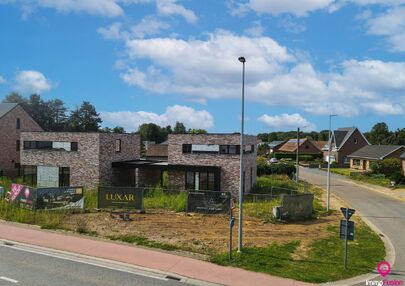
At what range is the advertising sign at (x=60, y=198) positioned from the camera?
24047 millimetres

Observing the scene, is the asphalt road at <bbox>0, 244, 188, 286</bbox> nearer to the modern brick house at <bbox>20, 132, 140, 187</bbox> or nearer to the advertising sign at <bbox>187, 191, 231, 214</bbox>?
the advertising sign at <bbox>187, 191, 231, 214</bbox>

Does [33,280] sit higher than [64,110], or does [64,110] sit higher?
[64,110]

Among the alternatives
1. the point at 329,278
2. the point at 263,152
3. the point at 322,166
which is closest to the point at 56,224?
the point at 329,278

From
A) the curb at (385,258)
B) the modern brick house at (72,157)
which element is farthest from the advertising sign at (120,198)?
the curb at (385,258)

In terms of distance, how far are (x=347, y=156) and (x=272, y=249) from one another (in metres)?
61.6

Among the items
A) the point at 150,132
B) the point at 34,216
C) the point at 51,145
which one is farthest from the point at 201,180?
the point at 150,132

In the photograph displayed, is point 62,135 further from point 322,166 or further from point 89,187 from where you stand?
point 322,166

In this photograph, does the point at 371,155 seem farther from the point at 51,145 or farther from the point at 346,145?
the point at 51,145

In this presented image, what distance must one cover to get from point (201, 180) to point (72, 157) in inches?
472

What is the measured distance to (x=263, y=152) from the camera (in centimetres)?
11625

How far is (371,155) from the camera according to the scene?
64562 millimetres

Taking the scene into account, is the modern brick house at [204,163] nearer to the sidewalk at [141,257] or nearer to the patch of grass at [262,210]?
the patch of grass at [262,210]

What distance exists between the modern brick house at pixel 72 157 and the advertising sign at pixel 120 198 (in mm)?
9817

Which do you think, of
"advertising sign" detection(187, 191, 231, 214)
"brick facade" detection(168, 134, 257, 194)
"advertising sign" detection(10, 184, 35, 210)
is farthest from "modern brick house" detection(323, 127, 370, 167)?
"advertising sign" detection(10, 184, 35, 210)
